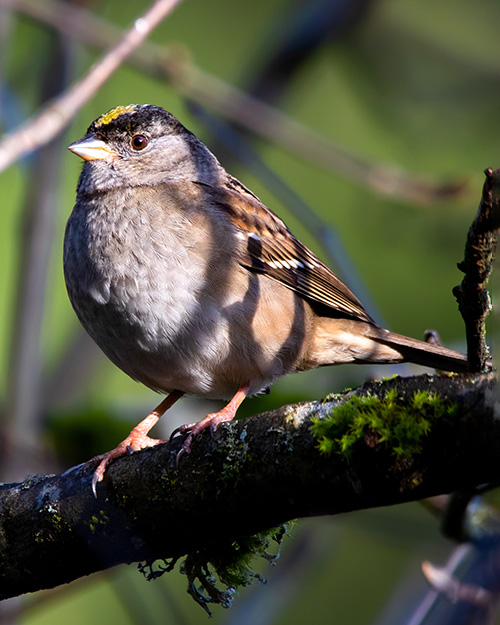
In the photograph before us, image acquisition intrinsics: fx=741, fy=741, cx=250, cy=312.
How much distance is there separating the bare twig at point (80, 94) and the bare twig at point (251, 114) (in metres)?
1.60

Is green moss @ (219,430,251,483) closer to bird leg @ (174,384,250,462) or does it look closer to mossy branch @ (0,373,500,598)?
mossy branch @ (0,373,500,598)

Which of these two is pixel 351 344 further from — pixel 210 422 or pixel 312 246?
pixel 312 246

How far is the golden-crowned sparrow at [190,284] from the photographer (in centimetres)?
278

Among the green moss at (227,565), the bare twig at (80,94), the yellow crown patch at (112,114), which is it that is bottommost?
the green moss at (227,565)

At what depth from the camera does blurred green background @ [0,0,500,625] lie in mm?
3869

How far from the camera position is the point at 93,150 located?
3.35 metres

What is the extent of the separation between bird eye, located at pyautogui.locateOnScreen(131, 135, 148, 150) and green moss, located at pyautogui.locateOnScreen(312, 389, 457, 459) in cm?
210

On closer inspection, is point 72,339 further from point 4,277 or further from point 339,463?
point 339,463

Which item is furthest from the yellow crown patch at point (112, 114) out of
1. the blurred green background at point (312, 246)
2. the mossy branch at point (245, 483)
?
the mossy branch at point (245, 483)

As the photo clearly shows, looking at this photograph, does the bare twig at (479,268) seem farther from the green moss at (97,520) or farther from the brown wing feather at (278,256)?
the brown wing feather at (278,256)

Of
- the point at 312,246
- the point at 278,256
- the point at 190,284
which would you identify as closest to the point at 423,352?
the point at 278,256

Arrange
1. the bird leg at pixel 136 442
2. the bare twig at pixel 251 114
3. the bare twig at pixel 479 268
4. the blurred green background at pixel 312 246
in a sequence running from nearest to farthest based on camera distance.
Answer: the bare twig at pixel 479 268 < the bird leg at pixel 136 442 < the bare twig at pixel 251 114 < the blurred green background at pixel 312 246

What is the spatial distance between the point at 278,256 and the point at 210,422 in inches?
40.8

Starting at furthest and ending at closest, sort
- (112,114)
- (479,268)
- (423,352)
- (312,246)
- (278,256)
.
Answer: (312,246) → (112,114) → (278,256) → (423,352) → (479,268)
